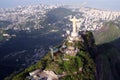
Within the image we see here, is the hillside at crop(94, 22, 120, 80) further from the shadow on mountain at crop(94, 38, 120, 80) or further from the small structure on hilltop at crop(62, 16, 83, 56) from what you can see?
the small structure on hilltop at crop(62, 16, 83, 56)

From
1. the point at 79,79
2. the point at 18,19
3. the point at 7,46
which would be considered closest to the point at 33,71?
the point at 79,79

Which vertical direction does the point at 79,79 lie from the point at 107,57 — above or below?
above

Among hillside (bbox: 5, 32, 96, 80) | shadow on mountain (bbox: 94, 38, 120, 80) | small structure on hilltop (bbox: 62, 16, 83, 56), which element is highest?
small structure on hilltop (bbox: 62, 16, 83, 56)

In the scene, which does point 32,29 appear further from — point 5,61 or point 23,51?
point 5,61

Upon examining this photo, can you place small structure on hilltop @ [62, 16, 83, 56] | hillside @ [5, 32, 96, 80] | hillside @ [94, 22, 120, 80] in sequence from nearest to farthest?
1. hillside @ [5, 32, 96, 80]
2. small structure on hilltop @ [62, 16, 83, 56]
3. hillside @ [94, 22, 120, 80]

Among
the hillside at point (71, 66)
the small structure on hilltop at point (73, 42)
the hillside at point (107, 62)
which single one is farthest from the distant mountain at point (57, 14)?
the hillside at point (71, 66)

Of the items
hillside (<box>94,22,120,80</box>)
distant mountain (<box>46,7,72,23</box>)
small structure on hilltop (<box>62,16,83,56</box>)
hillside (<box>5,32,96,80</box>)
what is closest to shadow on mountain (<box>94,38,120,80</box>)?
hillside (<box>94,22,120,80</box>)

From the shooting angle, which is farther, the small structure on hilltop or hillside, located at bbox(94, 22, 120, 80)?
hillside, located at bbox(94, 22, 120, 80)

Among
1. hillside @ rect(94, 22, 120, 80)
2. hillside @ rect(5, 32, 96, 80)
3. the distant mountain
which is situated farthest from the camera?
the distant mountain

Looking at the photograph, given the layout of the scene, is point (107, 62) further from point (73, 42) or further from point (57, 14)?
point (57, 14)
